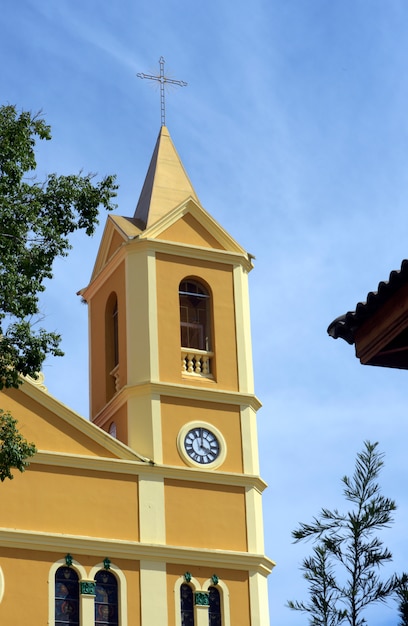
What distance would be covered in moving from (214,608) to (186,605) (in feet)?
1.89

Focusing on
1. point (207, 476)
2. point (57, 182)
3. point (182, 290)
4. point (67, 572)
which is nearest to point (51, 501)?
point (67, 572)

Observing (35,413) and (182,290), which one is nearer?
(35,413)

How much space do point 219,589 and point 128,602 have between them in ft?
6.39

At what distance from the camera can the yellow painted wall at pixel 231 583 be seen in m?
29.2

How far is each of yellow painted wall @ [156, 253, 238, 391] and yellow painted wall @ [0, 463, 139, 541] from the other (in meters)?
2.82

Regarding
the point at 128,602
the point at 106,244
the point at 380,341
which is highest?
the point at 106,244

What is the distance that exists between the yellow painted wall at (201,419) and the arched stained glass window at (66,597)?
3295mm

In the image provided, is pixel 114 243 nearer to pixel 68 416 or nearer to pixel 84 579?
pixel 68 416

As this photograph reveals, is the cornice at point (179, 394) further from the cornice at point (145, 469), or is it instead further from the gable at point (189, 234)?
the gable at point (189, 234)

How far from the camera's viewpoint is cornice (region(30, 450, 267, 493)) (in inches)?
1150

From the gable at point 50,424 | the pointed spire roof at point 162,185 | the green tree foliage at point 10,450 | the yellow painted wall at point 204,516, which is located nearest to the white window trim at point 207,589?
the yellow painted wall at point 204,516

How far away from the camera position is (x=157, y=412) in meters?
30.9

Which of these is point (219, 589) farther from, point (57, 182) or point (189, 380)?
point (57, 182)

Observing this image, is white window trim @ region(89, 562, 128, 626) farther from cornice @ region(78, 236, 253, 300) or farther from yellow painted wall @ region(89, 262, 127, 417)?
cornice @ region(78, 236, 253, 300)
